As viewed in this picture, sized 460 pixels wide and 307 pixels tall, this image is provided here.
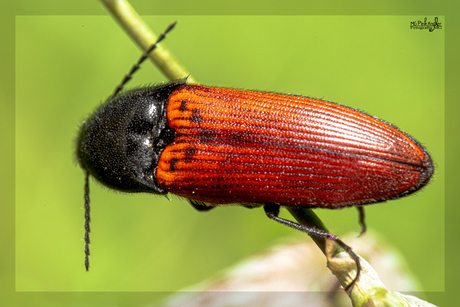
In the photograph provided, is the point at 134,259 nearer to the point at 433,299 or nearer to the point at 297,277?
the point at 297,277

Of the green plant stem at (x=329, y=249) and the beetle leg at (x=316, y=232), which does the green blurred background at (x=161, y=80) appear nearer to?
the beetle leg at (x=316, y=232)

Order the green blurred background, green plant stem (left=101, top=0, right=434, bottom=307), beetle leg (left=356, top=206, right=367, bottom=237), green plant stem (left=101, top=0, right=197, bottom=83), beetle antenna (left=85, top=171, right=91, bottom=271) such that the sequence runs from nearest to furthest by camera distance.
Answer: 1. green plant stem (left=101, top=0, right=434, bottom=307)
2. green plant stem (left=101, top=0, right=197, bottom=83)
3. beetle leg (left=356, top=206, right=367, bottom=237)
4. beetle antenna (left=85, top=171, right=91, bottom=271)
5. the green blurred background

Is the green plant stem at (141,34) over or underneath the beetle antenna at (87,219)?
over

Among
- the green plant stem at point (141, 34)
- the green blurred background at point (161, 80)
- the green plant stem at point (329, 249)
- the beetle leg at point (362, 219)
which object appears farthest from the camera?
the green blurred background at point (161, 80)

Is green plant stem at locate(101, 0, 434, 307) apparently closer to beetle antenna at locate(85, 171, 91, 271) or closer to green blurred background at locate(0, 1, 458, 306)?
green blurred background at locate(0, 1, 458, 306)

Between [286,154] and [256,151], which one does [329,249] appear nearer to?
[286,154]

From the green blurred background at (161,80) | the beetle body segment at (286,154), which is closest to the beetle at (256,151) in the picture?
the beetle body segment at (286,154)

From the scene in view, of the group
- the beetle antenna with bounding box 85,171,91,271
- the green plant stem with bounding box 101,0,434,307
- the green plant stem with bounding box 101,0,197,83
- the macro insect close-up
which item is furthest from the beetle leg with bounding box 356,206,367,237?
the beetle antenna with bounding box 85,171,91,271
